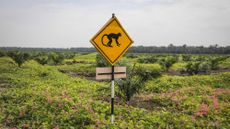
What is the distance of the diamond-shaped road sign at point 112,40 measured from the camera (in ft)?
25.1

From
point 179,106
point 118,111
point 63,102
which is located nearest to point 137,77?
point 179,106

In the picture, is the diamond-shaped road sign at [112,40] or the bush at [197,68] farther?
the bush at [197,68]

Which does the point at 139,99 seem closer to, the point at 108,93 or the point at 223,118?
the point at 108,93

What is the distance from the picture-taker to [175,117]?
402 inches

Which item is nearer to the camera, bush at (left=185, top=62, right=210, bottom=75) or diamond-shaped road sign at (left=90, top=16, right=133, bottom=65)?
diamond-shaped road sign at (left=90, top=16, right=133, bottom=65)

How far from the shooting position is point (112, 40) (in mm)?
7840

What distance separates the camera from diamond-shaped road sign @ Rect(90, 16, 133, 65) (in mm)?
7641

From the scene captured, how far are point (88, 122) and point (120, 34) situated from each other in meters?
3.25

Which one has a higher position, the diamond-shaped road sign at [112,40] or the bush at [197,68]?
the diamond-shaped road sign at [112,40]

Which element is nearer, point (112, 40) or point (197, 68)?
point (112, 40)

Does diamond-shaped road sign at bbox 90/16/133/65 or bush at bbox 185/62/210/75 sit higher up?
diamond-shaped road sign at bbox 90/16/133/65

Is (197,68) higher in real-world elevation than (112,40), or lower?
lower

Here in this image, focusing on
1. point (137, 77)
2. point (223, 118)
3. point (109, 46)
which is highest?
point (109, 46)

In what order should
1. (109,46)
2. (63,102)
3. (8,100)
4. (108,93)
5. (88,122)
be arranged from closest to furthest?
(109,46)
(88,122)
(63,102)
(8,100)
(108,93)
